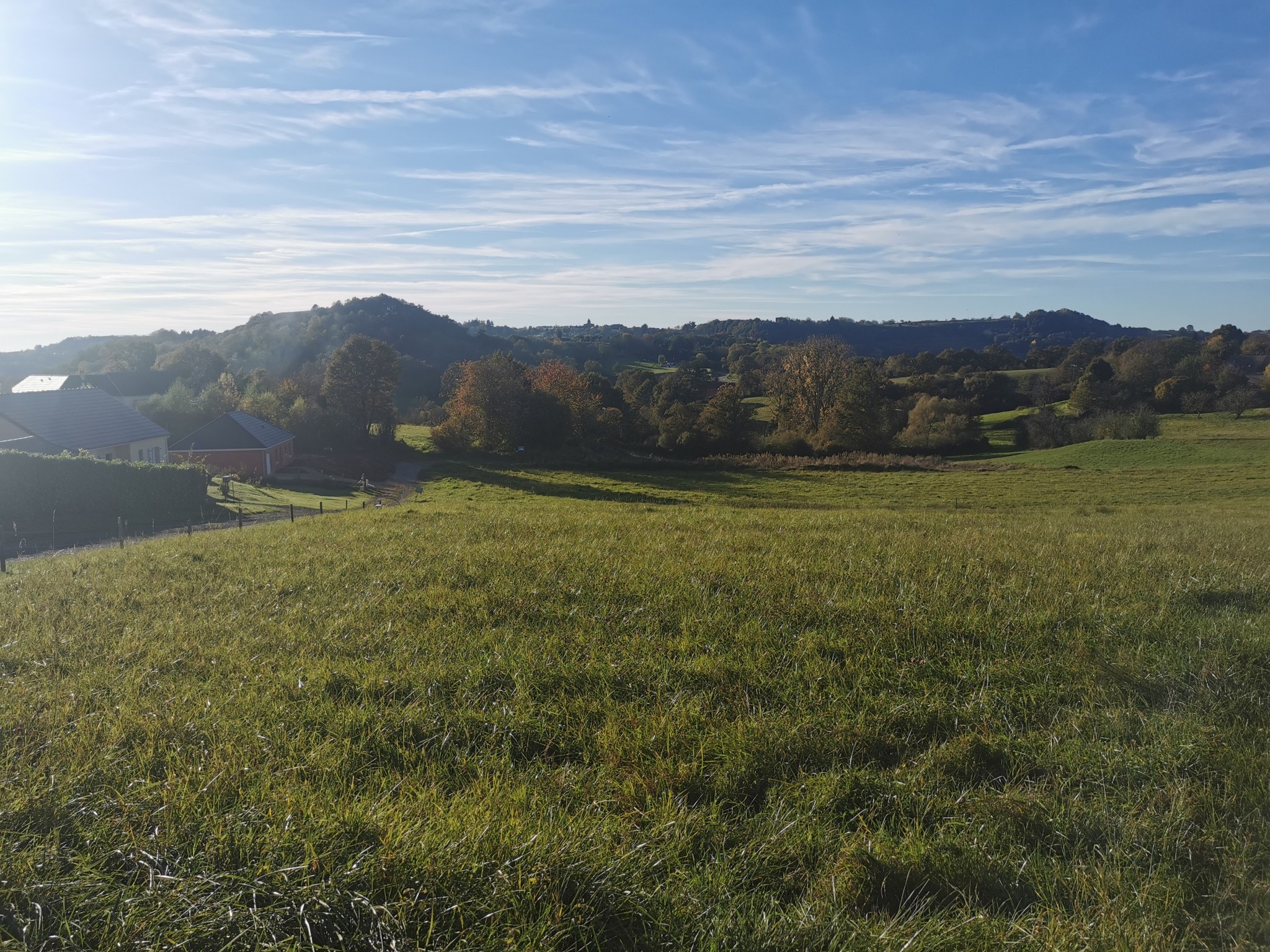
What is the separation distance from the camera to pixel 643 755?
4.11m

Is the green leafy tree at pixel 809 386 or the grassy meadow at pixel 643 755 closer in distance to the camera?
the grassy meadow at pixel 643 755

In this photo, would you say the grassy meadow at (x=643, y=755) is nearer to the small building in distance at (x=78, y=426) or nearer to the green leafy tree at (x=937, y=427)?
the small building in distance at (x=78, y=426)

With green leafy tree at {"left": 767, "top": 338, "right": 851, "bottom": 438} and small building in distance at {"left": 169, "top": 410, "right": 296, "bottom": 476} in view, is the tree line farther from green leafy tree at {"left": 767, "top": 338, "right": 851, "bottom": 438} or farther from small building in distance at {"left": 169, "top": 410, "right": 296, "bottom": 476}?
small building in distance at {"left": 169, "top": 410, "right": 296, "bottom": 476}

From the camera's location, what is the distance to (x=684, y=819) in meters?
3.47

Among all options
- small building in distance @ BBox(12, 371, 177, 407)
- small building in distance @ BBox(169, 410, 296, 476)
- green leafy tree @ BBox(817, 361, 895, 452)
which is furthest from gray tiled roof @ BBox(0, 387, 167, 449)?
green leafy tree @ BBox(817, 361, 895, 452)

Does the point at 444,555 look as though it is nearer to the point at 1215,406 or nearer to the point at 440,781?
the point at 440,781

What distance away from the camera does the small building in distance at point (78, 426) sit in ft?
122

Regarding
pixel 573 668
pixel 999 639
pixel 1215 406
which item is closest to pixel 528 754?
pixel 573 668

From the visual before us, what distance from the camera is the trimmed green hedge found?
1025 inches

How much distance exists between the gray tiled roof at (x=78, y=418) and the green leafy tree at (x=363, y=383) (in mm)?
17911

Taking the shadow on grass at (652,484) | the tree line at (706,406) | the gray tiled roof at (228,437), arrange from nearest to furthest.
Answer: the shadow on grass at (652,484) → the gray tiled roof at (228,437) → the tree line at (706,406)

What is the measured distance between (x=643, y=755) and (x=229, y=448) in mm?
54772

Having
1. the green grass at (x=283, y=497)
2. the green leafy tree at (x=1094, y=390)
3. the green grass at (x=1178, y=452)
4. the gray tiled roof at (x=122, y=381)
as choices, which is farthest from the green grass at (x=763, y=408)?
the gray tiled roof at (x=122, y=381)

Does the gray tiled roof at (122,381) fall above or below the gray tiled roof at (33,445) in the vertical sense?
above
